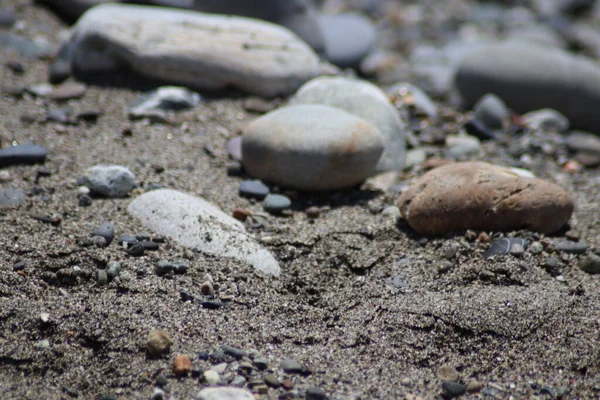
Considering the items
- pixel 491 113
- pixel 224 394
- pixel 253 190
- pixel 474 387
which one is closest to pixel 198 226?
pixel 253 190

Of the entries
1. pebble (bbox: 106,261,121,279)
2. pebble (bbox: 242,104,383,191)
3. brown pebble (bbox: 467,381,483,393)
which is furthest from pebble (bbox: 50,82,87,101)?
brown pebble (bbox: 467,381,483,393)

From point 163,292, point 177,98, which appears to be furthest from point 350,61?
point 163,292

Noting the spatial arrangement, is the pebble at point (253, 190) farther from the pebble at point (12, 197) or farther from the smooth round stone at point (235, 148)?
the pebble at point (12, 197)

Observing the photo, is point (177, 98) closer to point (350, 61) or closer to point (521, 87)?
point (350, 61)

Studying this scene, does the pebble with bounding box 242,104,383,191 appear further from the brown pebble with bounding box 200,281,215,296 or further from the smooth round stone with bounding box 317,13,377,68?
the smooth round stone with bounding box 317,13,377,68

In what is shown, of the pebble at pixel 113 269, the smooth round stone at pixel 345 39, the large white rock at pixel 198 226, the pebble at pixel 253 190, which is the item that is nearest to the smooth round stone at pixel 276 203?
the pebble at pixel 253 190
